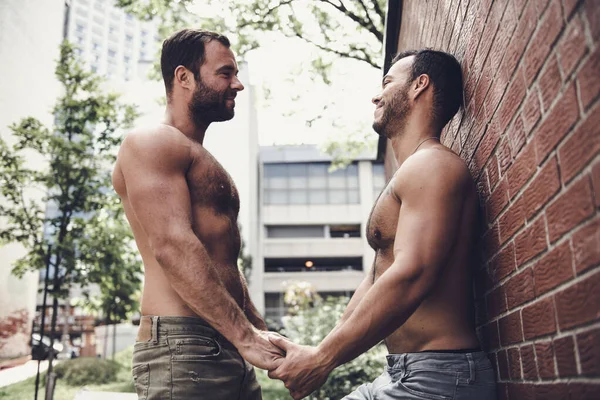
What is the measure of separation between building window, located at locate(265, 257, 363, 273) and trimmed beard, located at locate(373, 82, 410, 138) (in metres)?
40.5

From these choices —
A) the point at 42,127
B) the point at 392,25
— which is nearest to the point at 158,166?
the point at 392,25

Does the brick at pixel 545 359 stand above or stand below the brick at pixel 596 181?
below

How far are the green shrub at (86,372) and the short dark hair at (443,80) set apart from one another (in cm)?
1207

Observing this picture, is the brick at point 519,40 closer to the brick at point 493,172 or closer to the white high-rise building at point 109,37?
the brick at point 493,172

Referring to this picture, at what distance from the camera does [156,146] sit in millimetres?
2473

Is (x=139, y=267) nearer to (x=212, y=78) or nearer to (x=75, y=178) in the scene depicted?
(x=75, y=178)

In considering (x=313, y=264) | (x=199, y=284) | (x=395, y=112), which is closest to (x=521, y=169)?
(x=395, y=112)

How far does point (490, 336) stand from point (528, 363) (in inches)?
20.7

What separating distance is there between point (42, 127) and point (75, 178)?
1.72m

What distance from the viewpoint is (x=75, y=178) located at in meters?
10.9

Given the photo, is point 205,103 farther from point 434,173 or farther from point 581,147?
point 581,147

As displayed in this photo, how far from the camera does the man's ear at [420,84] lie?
2.62 m

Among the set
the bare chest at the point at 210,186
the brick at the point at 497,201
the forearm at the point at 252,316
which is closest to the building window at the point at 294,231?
the forearm at the point at 252,316

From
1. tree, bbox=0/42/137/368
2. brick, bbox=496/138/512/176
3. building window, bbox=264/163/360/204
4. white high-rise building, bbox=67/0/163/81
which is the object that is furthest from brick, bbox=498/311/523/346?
white high-rise building, bbox=67/0/163/81
